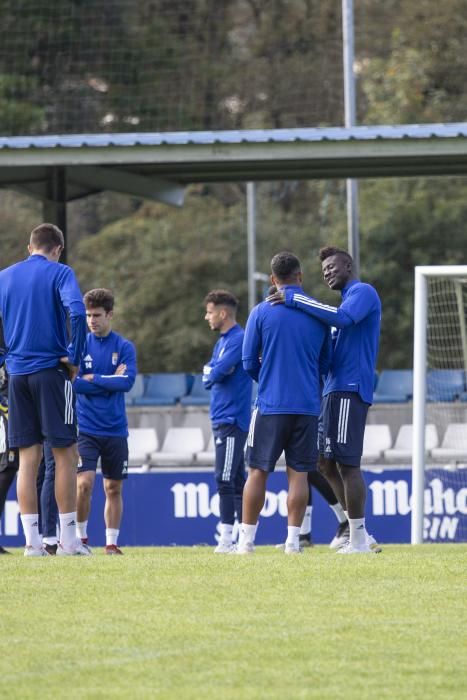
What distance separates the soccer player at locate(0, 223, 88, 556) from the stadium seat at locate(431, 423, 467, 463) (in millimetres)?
9184

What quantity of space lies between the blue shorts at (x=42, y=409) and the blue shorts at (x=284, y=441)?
46.3 inches

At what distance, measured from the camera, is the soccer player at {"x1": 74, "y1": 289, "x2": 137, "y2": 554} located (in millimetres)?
10672

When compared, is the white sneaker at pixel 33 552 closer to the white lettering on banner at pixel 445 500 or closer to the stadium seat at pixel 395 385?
the white lettering on banner at pixel 445 500

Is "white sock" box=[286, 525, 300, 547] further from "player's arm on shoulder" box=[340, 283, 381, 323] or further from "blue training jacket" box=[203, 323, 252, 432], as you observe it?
"blue training jacket" box=[203, 323, 252, 432]

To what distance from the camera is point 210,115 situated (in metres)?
38.1

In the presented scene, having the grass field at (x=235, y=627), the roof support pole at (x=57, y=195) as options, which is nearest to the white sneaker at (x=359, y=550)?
the grass field at (x=235, y=627)

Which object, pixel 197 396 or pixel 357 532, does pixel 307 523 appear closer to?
pixel 357 532

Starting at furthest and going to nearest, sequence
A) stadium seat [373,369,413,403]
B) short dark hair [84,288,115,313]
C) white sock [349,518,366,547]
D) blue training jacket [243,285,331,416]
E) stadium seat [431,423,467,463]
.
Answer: stadium seat [373,369,413,403] < stadium seat [431,423,467,463] < short dark hair [84,288,115,313] < white sock [349,518,366,547] < blue training jacket [243,285,331,416]

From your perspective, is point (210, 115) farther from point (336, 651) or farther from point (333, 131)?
point (336, 651)

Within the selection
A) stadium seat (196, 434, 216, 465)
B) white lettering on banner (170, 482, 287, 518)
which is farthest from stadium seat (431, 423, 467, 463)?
stadium seat (196, 434, 216, 465)

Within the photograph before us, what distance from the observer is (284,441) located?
9.34 meters

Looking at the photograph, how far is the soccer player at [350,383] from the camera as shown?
368 inches

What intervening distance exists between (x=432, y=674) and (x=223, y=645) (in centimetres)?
99

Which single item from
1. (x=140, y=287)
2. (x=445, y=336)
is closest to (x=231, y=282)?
(x=140, y=287)
